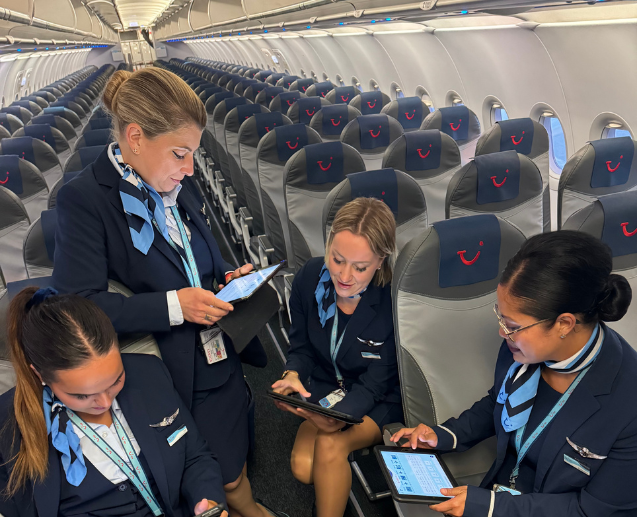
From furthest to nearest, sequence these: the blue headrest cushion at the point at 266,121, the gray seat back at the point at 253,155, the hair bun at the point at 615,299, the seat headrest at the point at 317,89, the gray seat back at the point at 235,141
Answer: the seat headrest at the point at 317,89 → the gray seat back at the point at 235,141 → the blue headrest cushion at the point at 266,121 → the gray seat back at the point at 253,155 → the hair bun at the point at 615,299

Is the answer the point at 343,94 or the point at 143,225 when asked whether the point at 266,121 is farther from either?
the point at 343,94

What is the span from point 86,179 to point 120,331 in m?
0.52

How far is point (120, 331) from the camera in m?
1.69

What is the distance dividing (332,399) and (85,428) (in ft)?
3.15

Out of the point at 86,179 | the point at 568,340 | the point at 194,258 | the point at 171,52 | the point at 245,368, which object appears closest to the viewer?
the point at 568,340

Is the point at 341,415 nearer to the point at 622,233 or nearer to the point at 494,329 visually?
the point at 494,329

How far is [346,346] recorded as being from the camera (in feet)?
7.04

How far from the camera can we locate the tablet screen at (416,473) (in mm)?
1527

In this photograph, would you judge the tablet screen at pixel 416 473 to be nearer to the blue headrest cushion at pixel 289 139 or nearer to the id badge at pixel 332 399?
the id badge at pixel 332 399

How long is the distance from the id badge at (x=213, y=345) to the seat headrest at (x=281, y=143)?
232 centimetres

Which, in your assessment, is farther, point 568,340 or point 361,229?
point 361,229

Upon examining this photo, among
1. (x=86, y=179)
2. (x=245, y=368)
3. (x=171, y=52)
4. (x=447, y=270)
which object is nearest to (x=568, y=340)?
(x=447, y=270)

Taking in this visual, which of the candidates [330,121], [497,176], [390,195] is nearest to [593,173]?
[497,176]

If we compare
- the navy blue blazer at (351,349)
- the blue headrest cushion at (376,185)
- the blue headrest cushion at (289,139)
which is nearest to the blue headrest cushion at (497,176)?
the blue headrest cushion at (376,185)
